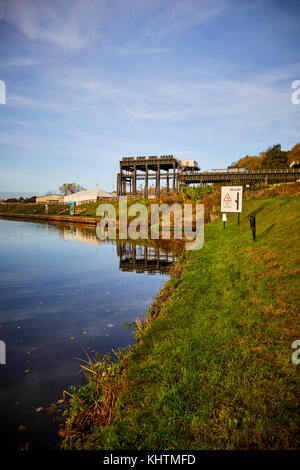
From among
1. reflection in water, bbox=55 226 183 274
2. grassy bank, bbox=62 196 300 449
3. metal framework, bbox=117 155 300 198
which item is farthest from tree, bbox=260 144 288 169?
grassy bank, bbox=62 196 300 449

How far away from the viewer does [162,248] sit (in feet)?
88.2

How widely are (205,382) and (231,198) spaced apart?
1764cm

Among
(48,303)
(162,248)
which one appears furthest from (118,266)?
(48,303)

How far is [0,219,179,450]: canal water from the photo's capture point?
602 cm

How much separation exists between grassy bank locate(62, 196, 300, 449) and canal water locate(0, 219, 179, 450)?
1.03 meters

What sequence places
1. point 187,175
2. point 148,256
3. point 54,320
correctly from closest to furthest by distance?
1. point 54,320
2. point 148,256
3. point 187,175

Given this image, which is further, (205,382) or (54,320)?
(54,320)

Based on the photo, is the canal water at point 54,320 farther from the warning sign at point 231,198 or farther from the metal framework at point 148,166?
the metal framework at point 148,166

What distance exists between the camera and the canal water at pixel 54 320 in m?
6.02

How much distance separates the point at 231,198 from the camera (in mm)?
20922

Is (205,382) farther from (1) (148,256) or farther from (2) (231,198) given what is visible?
(1) (148,256)

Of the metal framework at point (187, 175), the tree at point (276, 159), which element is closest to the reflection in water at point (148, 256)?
the metal framework at point (187, 175)

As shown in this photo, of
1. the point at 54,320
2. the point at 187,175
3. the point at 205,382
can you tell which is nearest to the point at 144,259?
the point at 54,320
